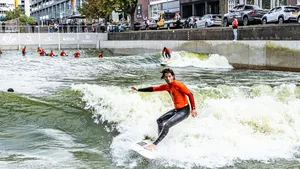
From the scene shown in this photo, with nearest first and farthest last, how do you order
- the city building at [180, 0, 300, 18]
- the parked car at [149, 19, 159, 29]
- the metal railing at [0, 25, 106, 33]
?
the city building at [180, 0, 300, 18] → the metal railing at [0, 25, 106, 33] → the parked car at [149, 19, 159, 29]

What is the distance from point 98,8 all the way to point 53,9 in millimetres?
72539

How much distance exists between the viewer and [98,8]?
61000mm

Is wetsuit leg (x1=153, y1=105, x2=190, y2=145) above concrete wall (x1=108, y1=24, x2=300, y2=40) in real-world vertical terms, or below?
below

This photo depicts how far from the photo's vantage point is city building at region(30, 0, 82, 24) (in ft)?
339

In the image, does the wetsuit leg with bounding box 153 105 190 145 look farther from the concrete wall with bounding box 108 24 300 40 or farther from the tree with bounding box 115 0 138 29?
the tree with bounding box 115 0 138 29

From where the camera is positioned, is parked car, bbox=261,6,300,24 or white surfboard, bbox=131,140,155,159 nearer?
white surfboard, bbox=131,140,155,159

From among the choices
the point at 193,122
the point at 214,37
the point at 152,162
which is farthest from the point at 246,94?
the point at 214,37

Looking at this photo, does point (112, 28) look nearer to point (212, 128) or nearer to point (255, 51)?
point (255, 51)

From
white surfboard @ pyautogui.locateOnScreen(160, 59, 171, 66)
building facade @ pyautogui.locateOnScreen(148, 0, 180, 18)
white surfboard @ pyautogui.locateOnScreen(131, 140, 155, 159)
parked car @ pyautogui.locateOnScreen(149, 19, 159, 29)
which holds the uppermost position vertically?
building facade @ pyautogui.locateOnScreen(148, 0, 180, 18)

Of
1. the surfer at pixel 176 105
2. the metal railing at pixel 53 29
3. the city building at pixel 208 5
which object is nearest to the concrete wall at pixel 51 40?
the metal railing at pixel 53 29

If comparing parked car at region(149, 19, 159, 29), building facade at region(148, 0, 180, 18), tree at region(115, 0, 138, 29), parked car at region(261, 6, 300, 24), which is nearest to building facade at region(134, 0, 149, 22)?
building facade at region(148, 0, 180, 18)

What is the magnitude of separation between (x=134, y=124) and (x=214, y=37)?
2090 centimetres

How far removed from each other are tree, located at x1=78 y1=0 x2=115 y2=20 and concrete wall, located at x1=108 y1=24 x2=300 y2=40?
12.1 meters

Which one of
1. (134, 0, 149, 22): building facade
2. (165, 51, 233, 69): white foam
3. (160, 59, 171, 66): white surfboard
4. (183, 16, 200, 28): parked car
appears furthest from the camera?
(134, 0, 149, 22): building facade
